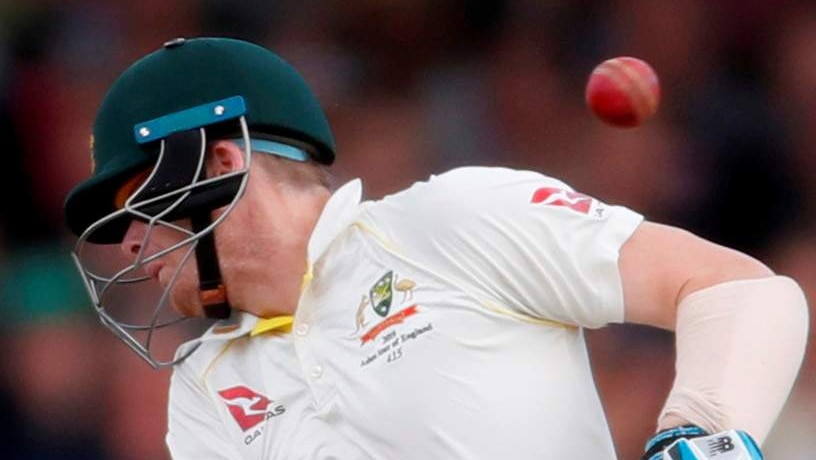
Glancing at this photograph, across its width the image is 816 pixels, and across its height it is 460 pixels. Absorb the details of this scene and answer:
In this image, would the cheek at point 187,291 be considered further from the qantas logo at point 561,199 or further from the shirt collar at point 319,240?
the qantas logo at point 561,199

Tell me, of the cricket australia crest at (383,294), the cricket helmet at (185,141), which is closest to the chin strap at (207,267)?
the cricket helmet at (185,141)

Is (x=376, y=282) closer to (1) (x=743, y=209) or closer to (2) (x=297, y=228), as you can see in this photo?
(2) (x=297, y=228)

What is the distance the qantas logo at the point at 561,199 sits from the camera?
2.97 m

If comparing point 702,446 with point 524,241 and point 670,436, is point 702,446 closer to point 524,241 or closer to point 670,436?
point 670,436

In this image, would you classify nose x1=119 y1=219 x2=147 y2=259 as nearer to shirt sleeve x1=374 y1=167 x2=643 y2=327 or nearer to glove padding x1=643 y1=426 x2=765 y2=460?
shirt sleeve x1=374 y1=167 x2=643 y2=327

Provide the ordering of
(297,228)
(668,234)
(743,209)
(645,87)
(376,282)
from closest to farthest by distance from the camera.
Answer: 1. (668,234)
2. (376,282)
3. (297,228)
4. (645,87)
5. (743,209)

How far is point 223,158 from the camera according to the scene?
11.0ft

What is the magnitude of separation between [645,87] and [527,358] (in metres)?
0.98

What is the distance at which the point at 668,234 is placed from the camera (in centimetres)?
290

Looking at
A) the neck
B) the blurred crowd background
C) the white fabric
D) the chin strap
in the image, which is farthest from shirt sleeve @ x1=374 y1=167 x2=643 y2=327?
the blurred crowd background

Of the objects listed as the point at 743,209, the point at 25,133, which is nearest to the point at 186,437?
the point at 743,209

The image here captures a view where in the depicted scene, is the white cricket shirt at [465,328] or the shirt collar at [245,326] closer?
the white cricket shirt at [465,328]

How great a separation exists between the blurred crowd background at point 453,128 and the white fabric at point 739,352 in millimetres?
2349

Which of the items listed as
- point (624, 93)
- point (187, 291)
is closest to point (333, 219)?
point (187, 291)
